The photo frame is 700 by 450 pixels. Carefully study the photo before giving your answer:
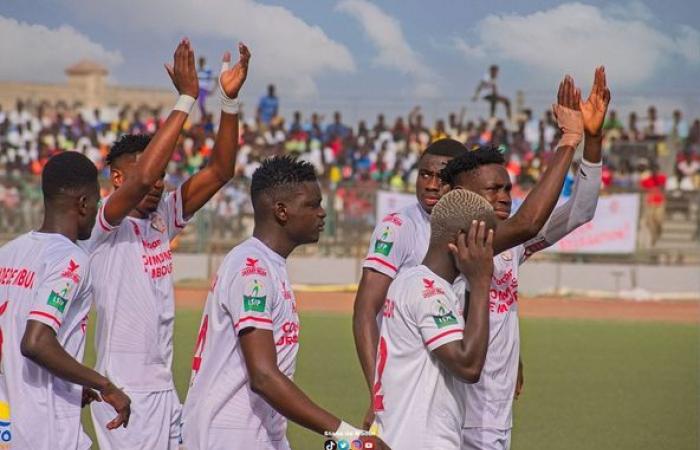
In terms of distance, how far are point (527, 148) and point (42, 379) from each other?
82.1ft

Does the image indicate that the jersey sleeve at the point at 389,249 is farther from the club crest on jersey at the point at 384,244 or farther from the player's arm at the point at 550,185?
the player's arm at the point at 550,185

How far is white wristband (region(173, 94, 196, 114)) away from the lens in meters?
5.88

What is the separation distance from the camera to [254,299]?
4.83 metres

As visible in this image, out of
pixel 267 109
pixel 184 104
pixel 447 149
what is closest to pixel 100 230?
pixel 184 104

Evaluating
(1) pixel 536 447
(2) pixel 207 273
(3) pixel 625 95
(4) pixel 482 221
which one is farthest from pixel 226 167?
(3) pixel 625 95

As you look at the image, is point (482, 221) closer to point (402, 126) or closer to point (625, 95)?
point (625, 95)

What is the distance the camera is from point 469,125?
102 ft

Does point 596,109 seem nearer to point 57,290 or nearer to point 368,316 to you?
point 368,316

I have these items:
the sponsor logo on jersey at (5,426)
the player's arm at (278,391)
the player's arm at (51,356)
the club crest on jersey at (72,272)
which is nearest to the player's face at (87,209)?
the club crest on jersey at (72,272)

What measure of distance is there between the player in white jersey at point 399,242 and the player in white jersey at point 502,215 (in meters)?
0.75

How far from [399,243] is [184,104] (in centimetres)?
145

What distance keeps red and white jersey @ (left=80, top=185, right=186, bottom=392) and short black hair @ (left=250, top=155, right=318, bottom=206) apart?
1421 millimetres

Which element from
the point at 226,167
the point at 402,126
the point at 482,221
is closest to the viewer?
the point at 482,221

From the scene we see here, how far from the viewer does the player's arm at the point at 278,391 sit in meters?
4.50
